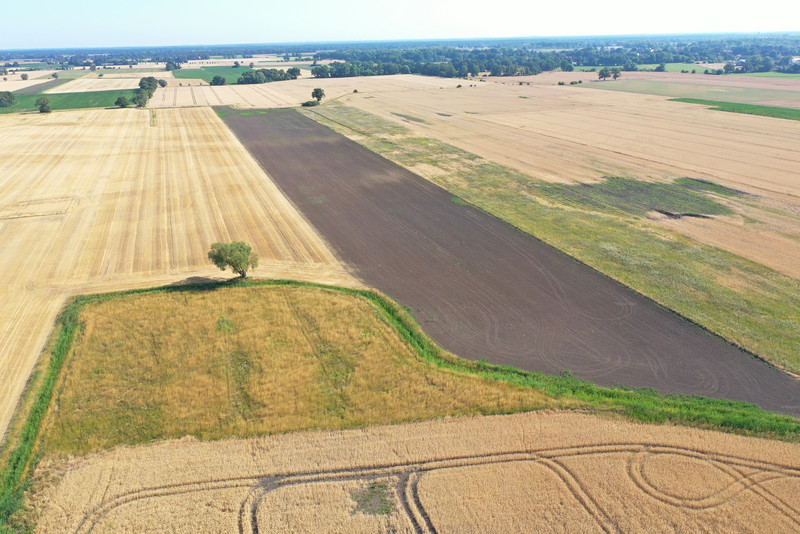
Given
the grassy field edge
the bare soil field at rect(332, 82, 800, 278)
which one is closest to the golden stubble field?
the grassy field edge

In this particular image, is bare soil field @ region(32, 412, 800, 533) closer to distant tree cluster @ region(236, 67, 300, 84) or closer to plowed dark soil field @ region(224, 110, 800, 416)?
plowed dark soil field @ region(224, 110, 800, 416)

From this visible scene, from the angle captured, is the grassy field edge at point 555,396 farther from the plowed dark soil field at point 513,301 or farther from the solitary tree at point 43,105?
the solitary tree at point 43,105

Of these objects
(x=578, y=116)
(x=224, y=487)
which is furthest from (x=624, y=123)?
(x=224, y=487)

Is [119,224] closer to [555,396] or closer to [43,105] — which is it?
[555,396]

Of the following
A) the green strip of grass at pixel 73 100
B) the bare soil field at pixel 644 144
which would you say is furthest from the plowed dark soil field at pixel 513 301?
the green strip of grass at pixel 73 100

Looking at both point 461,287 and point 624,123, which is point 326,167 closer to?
point 461,287

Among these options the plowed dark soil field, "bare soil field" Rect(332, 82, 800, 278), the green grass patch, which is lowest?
the plowed dark soil field
